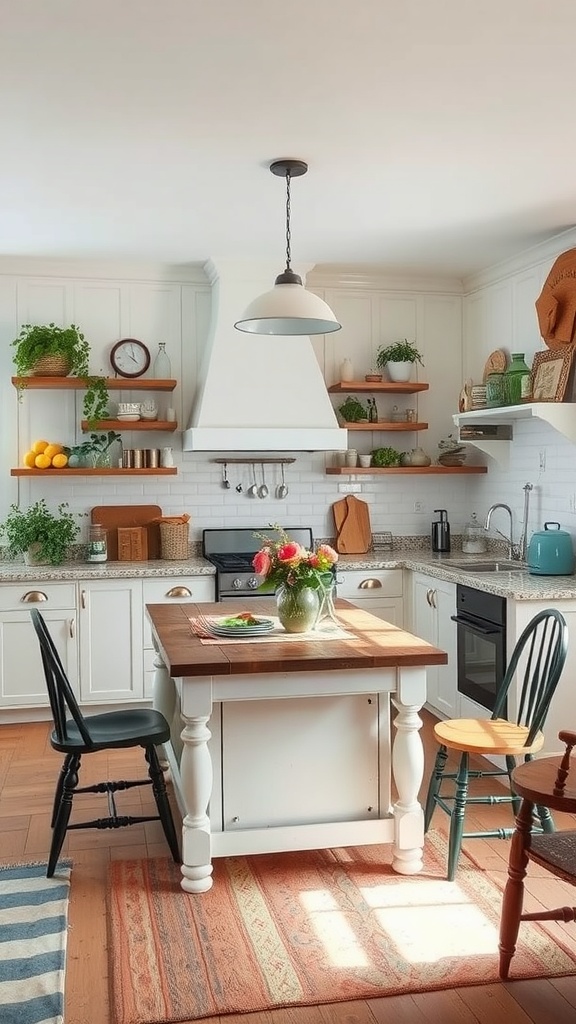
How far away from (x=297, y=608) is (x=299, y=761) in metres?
0.56

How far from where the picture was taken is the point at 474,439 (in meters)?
5.79

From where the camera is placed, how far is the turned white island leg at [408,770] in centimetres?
328

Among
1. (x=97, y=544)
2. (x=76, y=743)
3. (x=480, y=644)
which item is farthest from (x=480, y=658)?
(x=97, y=544)

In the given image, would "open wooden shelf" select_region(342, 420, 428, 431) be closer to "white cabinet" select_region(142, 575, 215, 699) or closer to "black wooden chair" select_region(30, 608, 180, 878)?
"white cabinet" select_region(142, 575, 215, 699)

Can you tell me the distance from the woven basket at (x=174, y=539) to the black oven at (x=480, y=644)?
1.78m

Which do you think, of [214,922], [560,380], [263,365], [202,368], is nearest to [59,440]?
[202,368]

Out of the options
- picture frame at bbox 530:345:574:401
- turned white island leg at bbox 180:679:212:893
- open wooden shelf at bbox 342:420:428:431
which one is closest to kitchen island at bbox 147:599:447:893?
turned white island leg at bbox 180:679:212:893

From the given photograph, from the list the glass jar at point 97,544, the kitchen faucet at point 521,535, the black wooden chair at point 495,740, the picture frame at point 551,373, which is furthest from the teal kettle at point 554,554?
the glass jar at point 97,544

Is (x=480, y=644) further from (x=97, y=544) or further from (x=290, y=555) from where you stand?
(x=97, y=544)

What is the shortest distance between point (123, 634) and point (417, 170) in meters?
2.98

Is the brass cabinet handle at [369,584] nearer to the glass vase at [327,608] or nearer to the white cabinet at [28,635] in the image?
the glass vase at [327,608]

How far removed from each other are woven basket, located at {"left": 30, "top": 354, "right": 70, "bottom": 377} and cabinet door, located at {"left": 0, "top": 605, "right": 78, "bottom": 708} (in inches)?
55.3

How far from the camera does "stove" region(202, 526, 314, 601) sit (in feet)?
17.9

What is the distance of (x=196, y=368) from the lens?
604 cm
